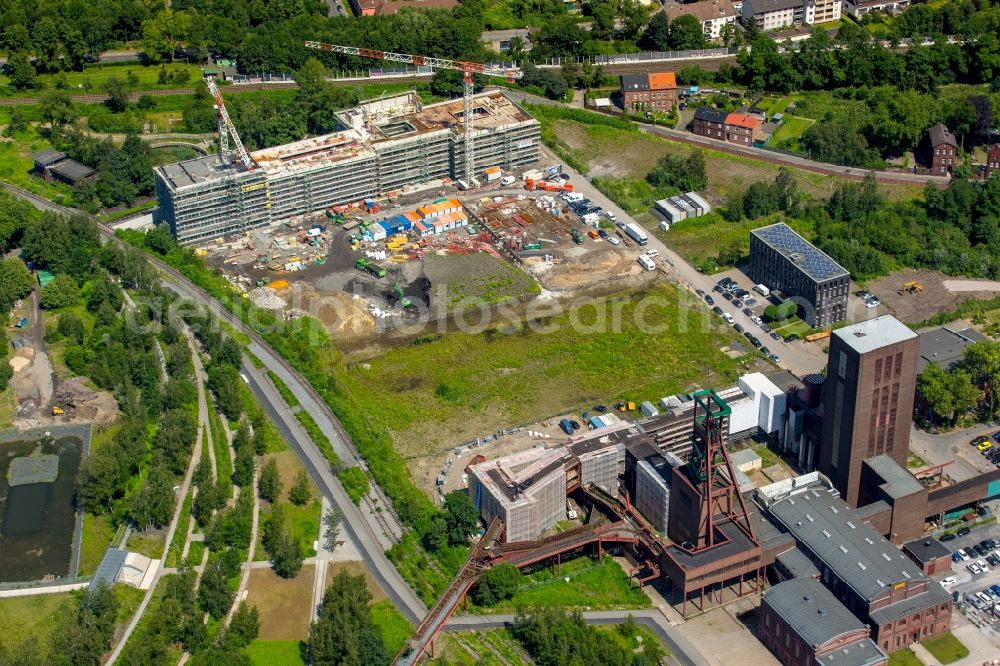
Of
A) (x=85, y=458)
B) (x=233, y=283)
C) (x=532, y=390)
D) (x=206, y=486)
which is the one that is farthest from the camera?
(x=233, y=283)

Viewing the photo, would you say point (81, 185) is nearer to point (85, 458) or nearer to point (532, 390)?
point (85, 458)

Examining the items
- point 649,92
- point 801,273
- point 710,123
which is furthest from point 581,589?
point 649,92

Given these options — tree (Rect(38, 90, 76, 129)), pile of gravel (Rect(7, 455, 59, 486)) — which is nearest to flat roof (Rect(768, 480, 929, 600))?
pile of gravel (Rect(7, 455, 59, 486))

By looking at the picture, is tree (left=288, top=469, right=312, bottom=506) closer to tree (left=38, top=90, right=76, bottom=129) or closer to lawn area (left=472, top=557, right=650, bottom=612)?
lawn area (left=472, top=557, right=650, bottom=612)

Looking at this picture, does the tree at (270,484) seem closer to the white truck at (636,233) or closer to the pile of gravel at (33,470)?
the pile of gravel at (33,470)

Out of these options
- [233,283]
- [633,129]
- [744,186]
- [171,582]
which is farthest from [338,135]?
[171,582]

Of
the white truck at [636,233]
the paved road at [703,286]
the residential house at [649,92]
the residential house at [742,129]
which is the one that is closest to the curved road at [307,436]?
the paved road at [703,286]
